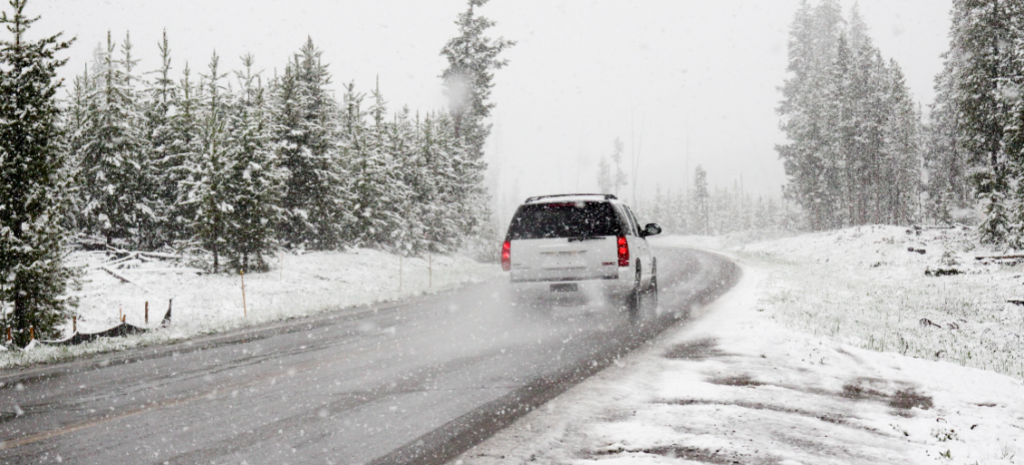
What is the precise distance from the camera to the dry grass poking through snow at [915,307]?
8.69 metres

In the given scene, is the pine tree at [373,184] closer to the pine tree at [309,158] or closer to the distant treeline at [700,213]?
the pine tree at [309,158]

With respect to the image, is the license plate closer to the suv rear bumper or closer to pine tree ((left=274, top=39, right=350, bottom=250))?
the suv rear bumper

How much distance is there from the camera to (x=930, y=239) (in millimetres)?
27750

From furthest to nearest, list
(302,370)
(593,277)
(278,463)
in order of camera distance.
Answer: (593,277) → (302,370) → (278,463)

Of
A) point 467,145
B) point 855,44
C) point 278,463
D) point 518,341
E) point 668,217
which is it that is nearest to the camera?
point 278,463

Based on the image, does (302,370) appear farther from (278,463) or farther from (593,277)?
(593,277)

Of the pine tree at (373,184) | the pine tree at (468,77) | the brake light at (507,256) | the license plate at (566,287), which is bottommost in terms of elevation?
the license plate at (566,287)

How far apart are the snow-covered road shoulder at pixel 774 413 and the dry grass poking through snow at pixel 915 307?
73.7 inches

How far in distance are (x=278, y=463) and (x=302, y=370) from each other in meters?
3.15

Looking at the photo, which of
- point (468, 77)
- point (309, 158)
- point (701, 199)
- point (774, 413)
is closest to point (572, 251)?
point (774, 413)

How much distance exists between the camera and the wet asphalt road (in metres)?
4.34

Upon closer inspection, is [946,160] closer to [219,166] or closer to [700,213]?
[219,166]

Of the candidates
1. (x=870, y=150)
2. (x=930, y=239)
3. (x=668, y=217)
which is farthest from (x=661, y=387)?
(x=668, y=217)

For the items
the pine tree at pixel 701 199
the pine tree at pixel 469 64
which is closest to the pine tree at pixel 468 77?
the pine tree at pixel 469 64
